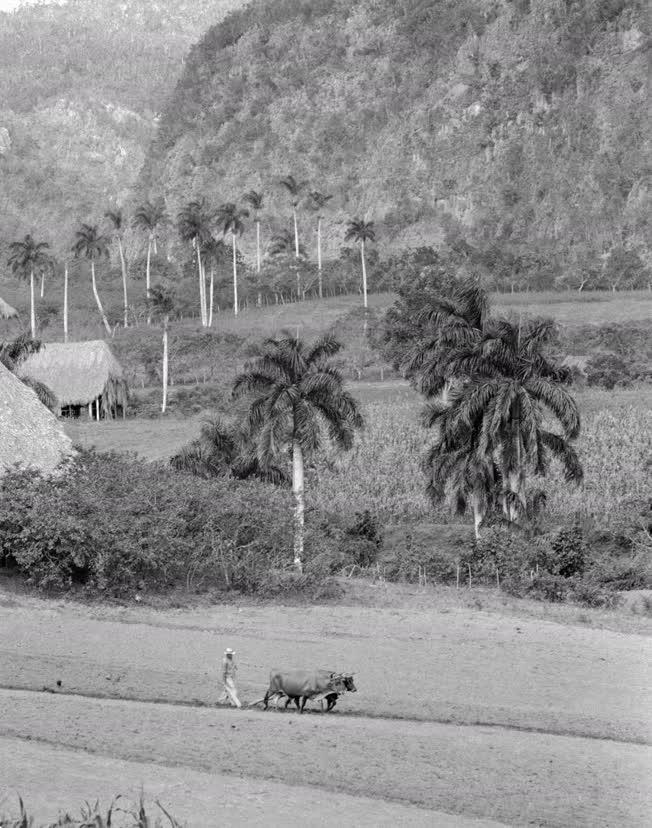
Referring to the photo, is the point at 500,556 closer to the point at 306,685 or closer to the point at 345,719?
the point at 345,719

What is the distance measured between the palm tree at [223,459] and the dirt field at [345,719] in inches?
594

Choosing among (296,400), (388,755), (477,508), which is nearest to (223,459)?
(296,400)

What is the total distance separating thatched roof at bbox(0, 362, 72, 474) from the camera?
129 ft

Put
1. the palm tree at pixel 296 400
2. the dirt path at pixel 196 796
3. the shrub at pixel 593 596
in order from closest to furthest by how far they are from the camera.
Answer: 1. the dirt path at pixel 196 796
2. the shrub at pixel 593 596
3. the palm tree at pixel 296 400

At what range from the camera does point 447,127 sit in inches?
6378

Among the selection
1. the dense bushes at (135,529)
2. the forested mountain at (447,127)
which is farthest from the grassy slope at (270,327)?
the dense bushes at (135,529)

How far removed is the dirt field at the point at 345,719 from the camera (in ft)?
60.5

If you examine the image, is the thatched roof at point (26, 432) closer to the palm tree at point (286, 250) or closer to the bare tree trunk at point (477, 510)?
the bare tree trunk at point (477, 510)

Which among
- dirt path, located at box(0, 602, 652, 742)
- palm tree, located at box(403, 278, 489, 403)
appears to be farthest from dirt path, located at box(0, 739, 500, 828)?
palm tree, located at box(403, 278, 489, 403)

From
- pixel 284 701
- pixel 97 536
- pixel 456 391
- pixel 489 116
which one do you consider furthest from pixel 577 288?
pixel 284 701

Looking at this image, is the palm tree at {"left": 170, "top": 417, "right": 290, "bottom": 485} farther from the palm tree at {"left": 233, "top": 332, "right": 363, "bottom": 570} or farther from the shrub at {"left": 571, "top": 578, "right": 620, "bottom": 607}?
the shrub at {"left": 571, "top": 578, "right": 620, "bottom": 607}

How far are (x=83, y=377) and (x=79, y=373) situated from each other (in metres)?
0.52

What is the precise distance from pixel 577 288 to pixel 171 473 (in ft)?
309

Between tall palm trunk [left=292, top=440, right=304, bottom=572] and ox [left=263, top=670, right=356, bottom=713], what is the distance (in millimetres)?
14189
